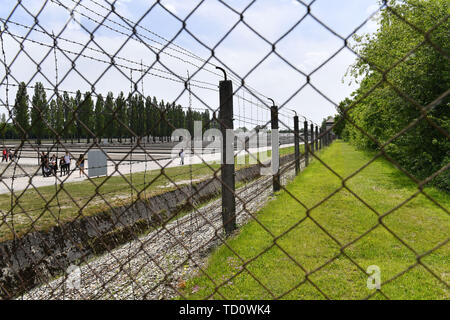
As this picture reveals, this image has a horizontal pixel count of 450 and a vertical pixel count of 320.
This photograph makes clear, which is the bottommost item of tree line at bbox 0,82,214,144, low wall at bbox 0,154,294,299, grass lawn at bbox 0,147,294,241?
low wall at bbox 0,154,294,299

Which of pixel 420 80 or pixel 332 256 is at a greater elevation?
pixel 420 80

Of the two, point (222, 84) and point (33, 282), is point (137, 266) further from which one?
point (222, 84)

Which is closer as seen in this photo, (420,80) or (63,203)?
(63,203)

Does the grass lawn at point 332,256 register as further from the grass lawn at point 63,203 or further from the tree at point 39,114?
the grass lawn at point 63,203

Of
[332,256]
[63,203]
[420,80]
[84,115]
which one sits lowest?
[332,256]

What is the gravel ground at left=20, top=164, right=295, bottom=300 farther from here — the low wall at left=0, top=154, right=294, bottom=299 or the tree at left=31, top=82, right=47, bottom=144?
the tree at left=31, top=82, right=47, bottom=144

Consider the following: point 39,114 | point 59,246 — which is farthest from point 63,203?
point 39,114

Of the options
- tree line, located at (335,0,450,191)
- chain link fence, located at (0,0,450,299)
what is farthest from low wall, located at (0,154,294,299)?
tree line, located at (335,0,450,191)

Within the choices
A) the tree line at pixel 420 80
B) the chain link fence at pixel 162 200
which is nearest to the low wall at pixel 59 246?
the chain link fence at pixel 162 200

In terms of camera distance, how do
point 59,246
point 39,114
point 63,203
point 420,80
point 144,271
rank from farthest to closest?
point 420,80, point 63,203, point 59,246, point 144,271, point 39,114

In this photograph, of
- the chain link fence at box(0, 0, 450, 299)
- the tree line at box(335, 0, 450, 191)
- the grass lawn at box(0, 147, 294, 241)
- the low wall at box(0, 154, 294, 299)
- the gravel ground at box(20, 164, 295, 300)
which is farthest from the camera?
the tree line at box(335, 0, 450, 191)

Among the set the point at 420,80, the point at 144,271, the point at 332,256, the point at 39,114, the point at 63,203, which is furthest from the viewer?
the point at 420,80

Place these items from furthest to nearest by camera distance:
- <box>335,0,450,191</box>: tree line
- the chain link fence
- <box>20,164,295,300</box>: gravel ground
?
<box>335,0,450,191</box>: tree line → <box>20,164,295,300</box>: gravel ground → the chain link fence

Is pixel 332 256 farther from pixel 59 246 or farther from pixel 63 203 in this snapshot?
pixel 63 203
